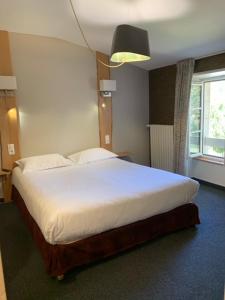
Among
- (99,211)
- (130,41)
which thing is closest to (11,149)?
(99,211)

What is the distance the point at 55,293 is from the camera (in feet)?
6.14

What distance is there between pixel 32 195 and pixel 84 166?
1.20 metres

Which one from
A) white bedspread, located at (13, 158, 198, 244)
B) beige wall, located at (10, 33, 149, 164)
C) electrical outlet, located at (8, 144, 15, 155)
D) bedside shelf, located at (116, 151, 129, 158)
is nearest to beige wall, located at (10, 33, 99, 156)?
beige wall, located at (10, 33, 149, 164)

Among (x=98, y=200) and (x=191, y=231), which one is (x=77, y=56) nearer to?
(x=98, y=200)

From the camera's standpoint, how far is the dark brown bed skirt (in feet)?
6.57

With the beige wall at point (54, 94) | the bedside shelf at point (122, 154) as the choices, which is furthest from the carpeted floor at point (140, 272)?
the bedside shelf at point (122, 154)

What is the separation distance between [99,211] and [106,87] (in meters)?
2.55

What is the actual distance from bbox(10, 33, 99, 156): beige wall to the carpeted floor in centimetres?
167

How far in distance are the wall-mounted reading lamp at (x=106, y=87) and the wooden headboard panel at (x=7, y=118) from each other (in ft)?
4.73

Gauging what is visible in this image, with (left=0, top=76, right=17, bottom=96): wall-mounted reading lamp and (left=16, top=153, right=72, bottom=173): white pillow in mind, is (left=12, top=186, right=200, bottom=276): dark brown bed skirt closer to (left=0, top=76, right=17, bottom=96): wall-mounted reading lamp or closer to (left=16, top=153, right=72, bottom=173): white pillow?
(left=16, top=153, right=72, bottom=173): white pillow

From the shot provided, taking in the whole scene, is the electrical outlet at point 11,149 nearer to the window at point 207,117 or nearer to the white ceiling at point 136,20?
the white ceiling at point 136,20

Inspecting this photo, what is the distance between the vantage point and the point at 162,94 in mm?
4531

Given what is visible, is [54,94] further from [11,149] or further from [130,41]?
[130,41]

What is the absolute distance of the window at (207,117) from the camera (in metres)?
4.10
